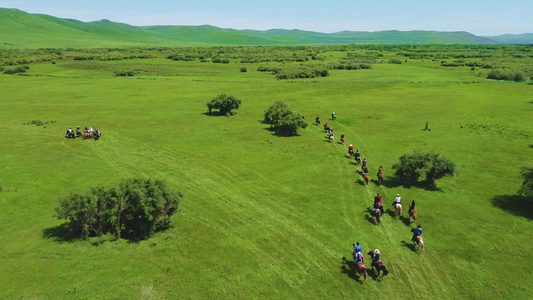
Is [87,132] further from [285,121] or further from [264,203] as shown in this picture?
[264,203]

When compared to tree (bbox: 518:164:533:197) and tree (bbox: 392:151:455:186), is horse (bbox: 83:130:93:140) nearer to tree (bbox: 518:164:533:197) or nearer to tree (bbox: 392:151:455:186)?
tree (bbox: 392:151:455:186)

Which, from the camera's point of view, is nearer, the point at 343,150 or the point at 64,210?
the point at 64,210

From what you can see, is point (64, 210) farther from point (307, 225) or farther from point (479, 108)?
point (479, 108)

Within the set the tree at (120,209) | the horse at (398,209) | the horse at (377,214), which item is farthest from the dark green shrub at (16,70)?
the horse at (398,209)

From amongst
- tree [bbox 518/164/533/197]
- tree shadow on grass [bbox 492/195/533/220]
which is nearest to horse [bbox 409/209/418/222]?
tree shadow on grass [bbox 492/195/533/220]

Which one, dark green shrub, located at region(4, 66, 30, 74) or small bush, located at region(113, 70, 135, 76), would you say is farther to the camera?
dark green shrub, located at region(4, 66, 30, 74)

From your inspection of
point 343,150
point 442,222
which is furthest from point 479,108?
point 442,222
